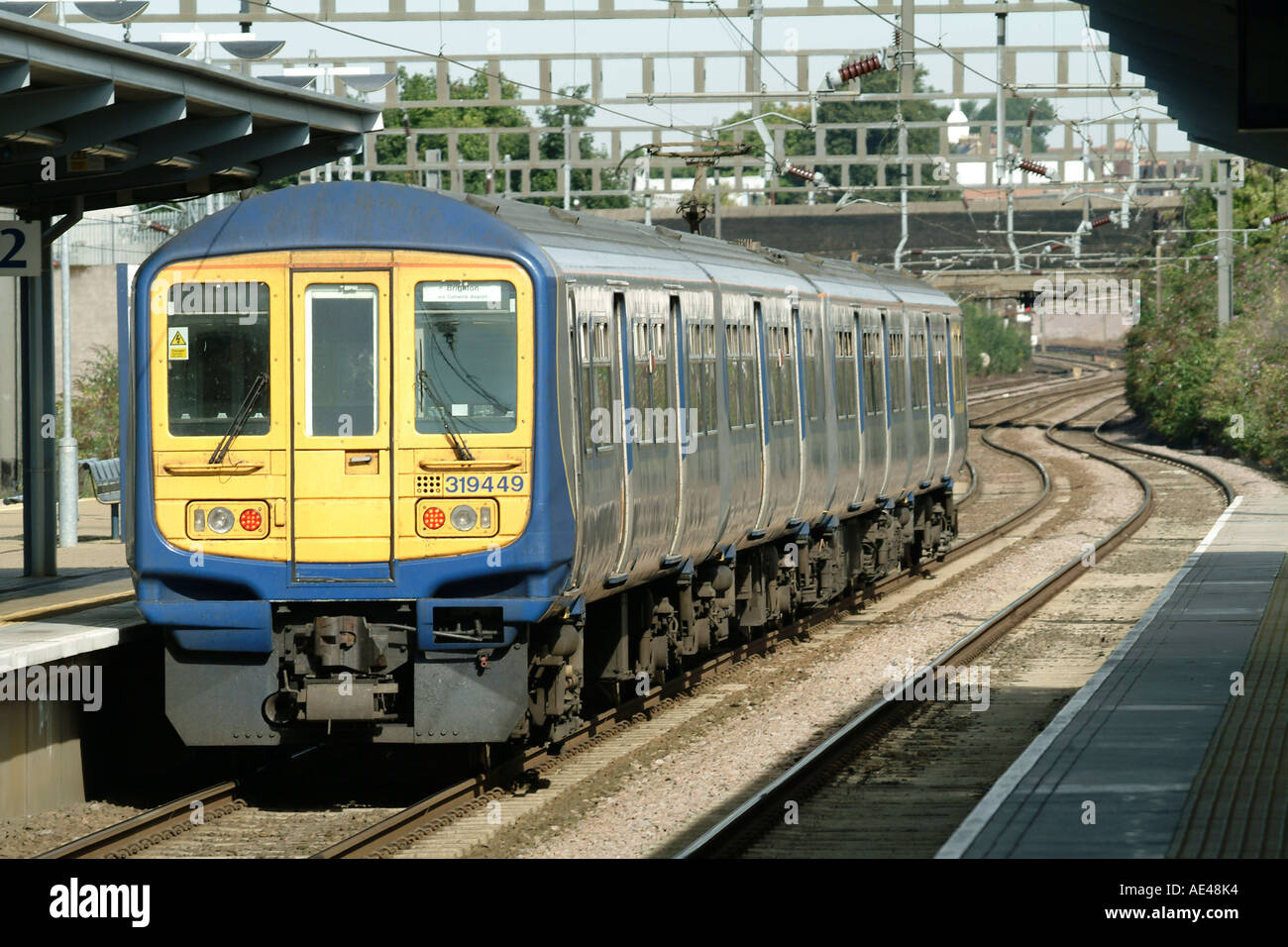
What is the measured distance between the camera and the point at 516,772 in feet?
39.3

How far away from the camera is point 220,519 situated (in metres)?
11.0

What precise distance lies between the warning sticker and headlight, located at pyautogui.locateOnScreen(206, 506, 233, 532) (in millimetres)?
898

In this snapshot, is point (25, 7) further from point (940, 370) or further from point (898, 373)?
point (940, 370)

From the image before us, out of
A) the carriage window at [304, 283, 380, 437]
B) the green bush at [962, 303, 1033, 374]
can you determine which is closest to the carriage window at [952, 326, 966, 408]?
the carriage window at [304, 283, 380, 437]

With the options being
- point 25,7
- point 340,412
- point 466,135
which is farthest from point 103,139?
point 466,135

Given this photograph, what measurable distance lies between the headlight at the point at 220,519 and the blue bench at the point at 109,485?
35.6ft

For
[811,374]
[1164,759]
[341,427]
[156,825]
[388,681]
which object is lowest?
[156,825]

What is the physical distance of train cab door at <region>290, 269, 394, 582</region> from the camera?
10852 mm

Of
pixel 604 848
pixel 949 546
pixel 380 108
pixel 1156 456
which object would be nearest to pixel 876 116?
pixel 1156 456

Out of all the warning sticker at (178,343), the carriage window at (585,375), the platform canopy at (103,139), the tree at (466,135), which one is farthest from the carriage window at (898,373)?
the tree at (466,135)

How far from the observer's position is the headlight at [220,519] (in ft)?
36.0

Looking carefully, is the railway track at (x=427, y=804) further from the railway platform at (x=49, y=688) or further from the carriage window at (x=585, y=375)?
the carriage window at (x=585, y=375)

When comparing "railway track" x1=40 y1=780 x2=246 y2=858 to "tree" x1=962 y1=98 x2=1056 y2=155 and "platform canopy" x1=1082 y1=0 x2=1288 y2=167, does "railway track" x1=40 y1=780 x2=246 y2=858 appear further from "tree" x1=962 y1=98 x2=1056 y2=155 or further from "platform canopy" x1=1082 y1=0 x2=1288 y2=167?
"tree" x1=962 y1=98 x2=1056 y2=155

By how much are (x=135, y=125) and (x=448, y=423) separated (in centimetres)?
446
